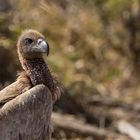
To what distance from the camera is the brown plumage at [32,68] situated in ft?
25.5

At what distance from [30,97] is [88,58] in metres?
7.98

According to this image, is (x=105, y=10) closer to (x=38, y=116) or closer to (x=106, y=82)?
(x=106, y=82)

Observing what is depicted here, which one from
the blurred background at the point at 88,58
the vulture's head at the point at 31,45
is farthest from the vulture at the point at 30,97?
the blurred background at the point at 88,58

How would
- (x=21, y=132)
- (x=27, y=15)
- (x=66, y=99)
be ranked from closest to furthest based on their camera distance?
(x=21, y=132) → (x=66, y=99) → (x=27, y=15)

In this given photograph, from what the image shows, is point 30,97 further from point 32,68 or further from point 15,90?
point 32,68

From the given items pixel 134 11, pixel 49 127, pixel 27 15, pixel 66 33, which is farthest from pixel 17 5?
pixel 49 127

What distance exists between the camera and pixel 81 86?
1353 cm

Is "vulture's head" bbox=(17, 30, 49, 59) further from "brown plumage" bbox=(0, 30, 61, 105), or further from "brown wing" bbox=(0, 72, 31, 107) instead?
"brown wing" bbox=(0, 72, 31, 107)

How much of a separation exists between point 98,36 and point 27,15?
6.97ft

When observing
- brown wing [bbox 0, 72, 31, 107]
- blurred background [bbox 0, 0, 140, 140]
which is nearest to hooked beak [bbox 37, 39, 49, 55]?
brown wing [bbox 0, 72, 31, 107]

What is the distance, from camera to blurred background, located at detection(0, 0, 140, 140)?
12.0 meters

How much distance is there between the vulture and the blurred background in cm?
297

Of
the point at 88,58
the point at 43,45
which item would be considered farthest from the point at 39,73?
the point at 88,58

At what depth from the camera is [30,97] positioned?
749 centimetres
